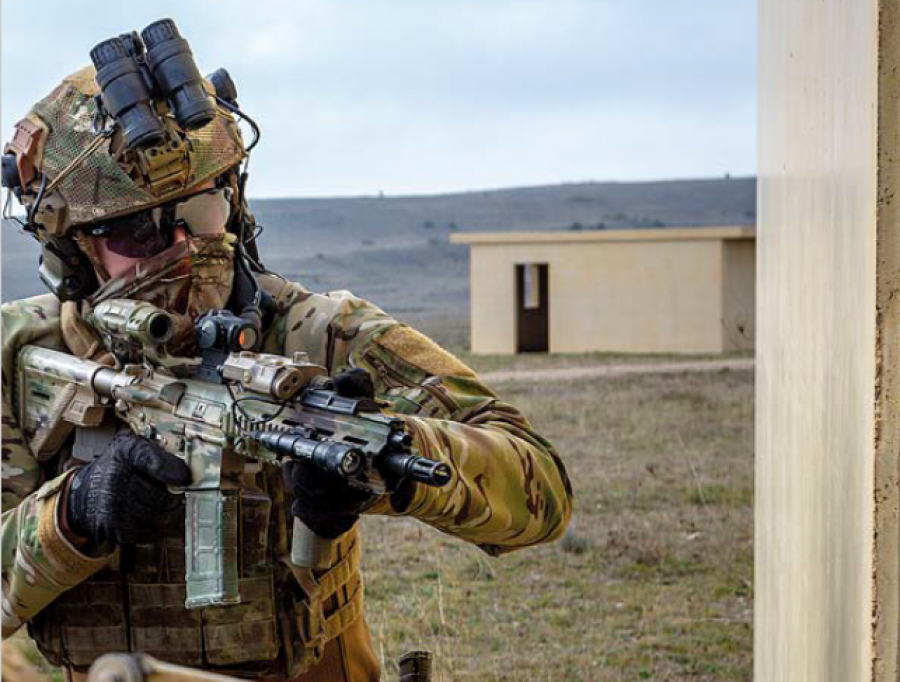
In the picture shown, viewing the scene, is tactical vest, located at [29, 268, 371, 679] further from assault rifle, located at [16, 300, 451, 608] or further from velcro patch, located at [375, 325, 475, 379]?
velcro patch, located at [375, 325, 475, 379]

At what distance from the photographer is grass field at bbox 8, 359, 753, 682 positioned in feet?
19.1

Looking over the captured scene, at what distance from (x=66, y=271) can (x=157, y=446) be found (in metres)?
0.53

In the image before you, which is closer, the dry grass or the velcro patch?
the velcro patch

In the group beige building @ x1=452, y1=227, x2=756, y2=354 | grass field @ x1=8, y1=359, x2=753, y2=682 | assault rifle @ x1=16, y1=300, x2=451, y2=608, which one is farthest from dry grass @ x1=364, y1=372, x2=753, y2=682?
beige building @ x1=452, y1=227, x2=756, y2=354

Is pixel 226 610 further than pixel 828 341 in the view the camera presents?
Yes

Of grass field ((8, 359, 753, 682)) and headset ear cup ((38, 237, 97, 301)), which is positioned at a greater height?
headset ear cup ((38, 237, 97, 301))

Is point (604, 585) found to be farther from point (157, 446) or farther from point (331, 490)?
point (331, 490)

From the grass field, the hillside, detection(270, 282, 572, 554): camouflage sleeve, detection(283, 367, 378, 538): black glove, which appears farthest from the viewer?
the hillside

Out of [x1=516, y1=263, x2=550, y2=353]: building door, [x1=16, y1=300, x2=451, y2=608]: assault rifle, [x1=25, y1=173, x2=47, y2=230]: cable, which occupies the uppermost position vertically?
[x1=25, y1=173, x2=47, y2=230]: cable

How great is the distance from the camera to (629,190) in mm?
85562

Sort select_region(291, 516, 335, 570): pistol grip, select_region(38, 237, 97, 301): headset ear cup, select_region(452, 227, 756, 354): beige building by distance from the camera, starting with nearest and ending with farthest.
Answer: select_region(291, 516, 335, 570): pistol grip → select_region(38, 237, 97, 301): headset ear cup → select_region(452, 227, 756, 354): beige building

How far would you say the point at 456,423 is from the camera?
2.50 m

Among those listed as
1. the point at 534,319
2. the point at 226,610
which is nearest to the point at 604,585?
the point at 226,610

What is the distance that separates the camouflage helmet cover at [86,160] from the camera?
2699 mm
